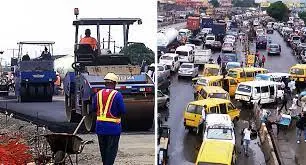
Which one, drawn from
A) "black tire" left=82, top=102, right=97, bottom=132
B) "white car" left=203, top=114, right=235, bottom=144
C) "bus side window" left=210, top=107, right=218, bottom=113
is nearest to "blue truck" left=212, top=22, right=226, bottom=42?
"bus side window" left=210, top=107, right=218, bottom=113

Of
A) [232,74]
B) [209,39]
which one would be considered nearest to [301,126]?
[232,74]

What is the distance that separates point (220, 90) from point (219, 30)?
10939 millimetres

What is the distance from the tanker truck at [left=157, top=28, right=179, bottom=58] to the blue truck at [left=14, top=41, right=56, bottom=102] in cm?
767

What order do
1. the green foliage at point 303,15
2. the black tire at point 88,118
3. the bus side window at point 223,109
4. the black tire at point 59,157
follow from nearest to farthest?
the black tire at point 59,157 < the black tire at point 88,118 < the bus side window at point 223,109 < the green foliage at point 303,15

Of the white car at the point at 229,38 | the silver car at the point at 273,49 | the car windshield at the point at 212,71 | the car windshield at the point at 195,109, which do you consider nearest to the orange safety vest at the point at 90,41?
the car windshield at the point at 195,109

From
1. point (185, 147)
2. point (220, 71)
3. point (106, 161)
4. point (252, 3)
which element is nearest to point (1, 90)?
point (106, 161)

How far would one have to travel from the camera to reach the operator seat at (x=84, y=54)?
405cm

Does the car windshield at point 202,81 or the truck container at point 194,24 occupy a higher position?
the truck container at point 194,24

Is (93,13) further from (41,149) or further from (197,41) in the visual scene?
(197,41)

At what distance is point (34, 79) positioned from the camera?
439 centimetres

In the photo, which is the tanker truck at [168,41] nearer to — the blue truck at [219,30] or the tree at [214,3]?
the blue truck at [219,30]

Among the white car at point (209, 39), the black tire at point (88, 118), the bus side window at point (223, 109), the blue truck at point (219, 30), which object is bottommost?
the bus side window at point (223, 109)

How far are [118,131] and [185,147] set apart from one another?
6.22 meters

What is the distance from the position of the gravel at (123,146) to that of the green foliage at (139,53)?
574 mm
